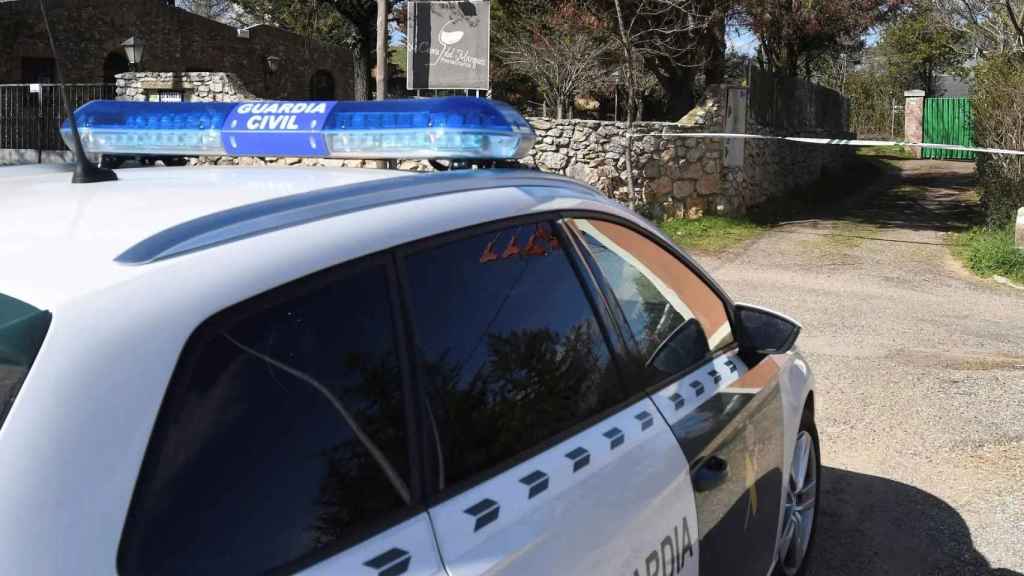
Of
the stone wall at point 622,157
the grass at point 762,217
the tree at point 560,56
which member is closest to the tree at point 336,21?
the tree at point 560,56

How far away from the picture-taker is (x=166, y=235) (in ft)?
5.28

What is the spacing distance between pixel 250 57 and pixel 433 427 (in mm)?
29685

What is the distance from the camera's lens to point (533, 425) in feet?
6.83

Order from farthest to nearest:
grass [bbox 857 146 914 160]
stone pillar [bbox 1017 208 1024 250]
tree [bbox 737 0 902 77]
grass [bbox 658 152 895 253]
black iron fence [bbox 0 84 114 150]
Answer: grass [bbox 857 146 914 160], black iron fence [bbox 0 84 114 150], tree [bbox 737 0 902 77], grass [bbox 658 152 895 253], stone pillar [bbox 1017 208 1024 250]

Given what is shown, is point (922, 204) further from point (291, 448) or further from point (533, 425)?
point (291, 448)

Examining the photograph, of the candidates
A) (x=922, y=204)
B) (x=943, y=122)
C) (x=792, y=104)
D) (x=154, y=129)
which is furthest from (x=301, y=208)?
(x=943, y=122)

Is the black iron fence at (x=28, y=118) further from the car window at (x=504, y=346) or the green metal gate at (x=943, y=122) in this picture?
the green metal gate at (x=943, y=122)

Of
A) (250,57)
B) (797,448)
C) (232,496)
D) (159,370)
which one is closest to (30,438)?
(159,370)

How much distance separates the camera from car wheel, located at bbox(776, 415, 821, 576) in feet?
11.5

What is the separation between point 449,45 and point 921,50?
2738cm

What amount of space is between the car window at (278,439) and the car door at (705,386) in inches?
35.5

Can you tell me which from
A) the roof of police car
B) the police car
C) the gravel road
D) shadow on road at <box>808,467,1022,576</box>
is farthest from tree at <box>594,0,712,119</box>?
the roof of police car

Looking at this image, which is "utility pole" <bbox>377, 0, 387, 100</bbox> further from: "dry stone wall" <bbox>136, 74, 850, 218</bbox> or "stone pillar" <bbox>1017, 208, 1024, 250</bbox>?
"stone pillar" <bbox>1017, 208, 1024, 250</bbox>

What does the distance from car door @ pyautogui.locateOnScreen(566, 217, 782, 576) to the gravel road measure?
125 cm
